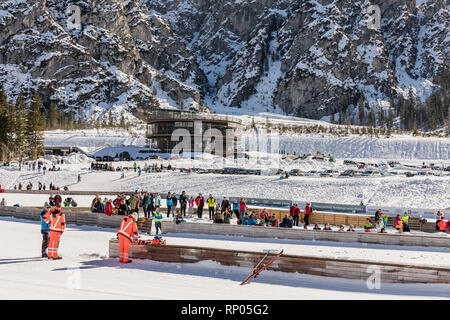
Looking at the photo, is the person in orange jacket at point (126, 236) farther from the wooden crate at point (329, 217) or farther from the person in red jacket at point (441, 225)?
the person in red jacket at point (441, 225)

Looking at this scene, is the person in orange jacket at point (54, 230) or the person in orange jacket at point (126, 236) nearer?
the person in orange jacket at point (126, 236)

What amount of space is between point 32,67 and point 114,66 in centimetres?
3244

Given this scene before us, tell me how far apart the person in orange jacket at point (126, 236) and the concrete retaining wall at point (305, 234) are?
5770mm

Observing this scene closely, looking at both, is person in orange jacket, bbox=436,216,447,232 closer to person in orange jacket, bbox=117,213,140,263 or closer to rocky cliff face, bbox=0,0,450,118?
person in orange jacket, bbox=117,213,140,263

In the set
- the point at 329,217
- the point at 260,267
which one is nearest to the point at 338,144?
the point at 329,217

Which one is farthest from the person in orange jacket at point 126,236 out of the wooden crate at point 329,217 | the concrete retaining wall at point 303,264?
the wooden crate at point 329,217

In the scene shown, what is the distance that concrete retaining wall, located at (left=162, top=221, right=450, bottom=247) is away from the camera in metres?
13.8

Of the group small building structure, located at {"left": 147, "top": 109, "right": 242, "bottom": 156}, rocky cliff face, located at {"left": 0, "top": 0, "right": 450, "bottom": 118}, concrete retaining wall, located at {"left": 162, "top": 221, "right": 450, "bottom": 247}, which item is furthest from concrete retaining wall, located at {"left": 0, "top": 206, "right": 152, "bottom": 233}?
rocky cliff face, located at {"left": 0, "top": 0, "right": 450, "bottom": 118}

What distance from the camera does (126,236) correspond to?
10375 mm

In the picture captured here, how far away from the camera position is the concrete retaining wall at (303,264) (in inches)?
345

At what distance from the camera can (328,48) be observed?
180 m

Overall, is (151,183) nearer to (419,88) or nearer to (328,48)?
(328,48)

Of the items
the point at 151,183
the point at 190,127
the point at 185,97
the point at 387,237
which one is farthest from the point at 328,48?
the point at 387,237

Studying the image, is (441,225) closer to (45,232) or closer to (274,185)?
(45,232)
